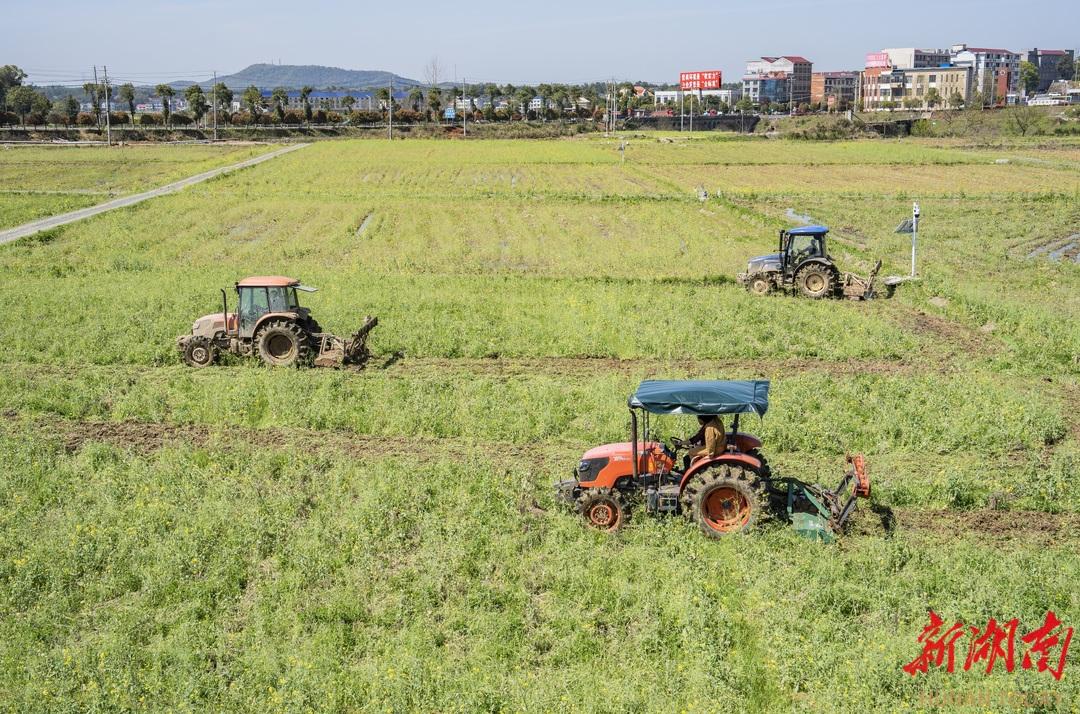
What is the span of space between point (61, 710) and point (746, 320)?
A: 1656 cm

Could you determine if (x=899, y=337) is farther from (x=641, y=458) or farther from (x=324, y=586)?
(x=324, y=586)

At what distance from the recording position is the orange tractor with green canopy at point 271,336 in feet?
60.8

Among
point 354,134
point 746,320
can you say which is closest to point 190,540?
point 746,320

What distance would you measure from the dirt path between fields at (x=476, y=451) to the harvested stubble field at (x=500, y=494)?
0.20 feet

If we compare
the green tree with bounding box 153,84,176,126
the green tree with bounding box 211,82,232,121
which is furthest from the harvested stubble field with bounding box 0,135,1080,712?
the green tree with bounding box 211,82,232,121

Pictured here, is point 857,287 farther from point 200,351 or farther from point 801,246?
point 200,351

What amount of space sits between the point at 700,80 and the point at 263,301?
182584mm

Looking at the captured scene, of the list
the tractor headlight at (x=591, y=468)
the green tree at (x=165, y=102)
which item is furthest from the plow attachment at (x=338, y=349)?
the green tree at (x=165, y=102)

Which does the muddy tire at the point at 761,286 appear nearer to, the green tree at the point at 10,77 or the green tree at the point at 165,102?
the green tree at the point at 165,102

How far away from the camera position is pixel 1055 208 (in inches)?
1695

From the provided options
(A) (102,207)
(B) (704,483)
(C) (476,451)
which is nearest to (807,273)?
(C) (476,451)

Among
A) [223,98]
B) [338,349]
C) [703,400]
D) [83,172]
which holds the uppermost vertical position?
[223,98]

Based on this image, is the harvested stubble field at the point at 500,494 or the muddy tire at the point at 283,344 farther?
the muddy tire at the point at 283,344

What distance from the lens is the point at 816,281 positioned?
25.0m
